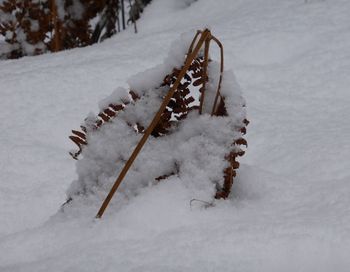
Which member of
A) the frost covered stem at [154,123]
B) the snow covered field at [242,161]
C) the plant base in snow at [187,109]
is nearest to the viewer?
the snow covered field at [242,161]

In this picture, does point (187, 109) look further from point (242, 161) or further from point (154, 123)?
point (242, 161)

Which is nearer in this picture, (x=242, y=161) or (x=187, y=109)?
(x=187, y=109)

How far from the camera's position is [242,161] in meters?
2.30

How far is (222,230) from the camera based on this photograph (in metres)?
1.27

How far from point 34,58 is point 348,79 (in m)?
2.36

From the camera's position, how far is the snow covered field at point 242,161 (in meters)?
1.18

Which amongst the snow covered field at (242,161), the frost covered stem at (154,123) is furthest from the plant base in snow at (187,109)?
the snow covered field at (242,161)

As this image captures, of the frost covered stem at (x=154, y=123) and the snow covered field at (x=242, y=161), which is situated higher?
the frost covered stem at (x=154, y=123)

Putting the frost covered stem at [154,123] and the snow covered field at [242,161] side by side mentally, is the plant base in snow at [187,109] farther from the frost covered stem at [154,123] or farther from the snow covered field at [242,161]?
the snow covered field at [242,161]

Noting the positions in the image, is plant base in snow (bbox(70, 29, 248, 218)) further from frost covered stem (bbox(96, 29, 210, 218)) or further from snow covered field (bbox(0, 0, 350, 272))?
snow covered field (bbox(0, 0, 350, 272))

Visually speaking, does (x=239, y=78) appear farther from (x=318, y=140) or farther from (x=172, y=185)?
(x=172, y=185)

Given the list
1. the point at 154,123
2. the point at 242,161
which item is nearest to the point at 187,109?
the point at 154,123

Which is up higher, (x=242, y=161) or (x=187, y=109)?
(x=187, y=109)

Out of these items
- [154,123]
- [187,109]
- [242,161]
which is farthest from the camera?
[242,161]
